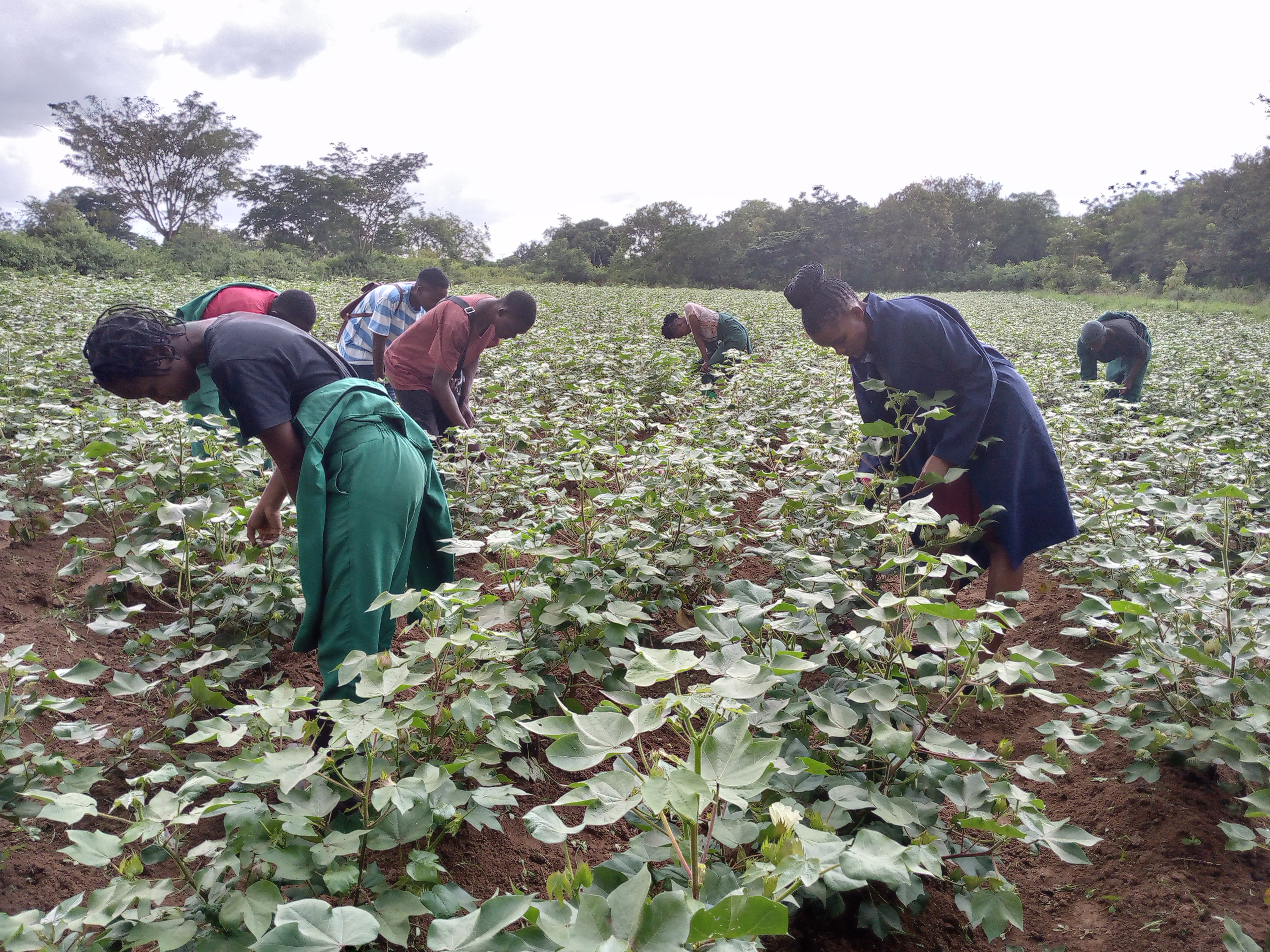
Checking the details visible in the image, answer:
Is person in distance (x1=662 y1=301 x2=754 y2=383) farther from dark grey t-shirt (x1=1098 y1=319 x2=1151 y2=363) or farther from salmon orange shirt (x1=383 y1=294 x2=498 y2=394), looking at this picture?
dark grey t-shirt (x1=1098 y1=319 x2=1151 y2=363)

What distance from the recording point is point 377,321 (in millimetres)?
4652

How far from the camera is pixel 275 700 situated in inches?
52.5

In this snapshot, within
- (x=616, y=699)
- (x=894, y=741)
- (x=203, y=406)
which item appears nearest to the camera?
(x=616, y=699)

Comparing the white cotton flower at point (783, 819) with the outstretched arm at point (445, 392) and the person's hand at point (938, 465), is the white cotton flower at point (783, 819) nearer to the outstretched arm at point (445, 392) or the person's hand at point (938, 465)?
the person's hand at point (938, 465)

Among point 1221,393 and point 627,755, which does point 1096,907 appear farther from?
point 1221,393

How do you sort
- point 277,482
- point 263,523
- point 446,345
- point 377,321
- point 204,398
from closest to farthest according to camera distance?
1. point 277,482
2. point 263,523
3. point 204,398
4. point 446,345
5. point 377,321

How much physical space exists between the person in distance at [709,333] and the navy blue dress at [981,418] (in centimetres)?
377

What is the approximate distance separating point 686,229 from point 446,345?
141 ft

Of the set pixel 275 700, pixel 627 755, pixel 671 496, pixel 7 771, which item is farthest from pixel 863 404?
pixel 7 771

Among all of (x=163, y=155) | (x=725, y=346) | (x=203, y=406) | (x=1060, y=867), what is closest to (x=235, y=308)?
(x=203, y=406)

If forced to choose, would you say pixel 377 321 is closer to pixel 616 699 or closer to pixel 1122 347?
pixel 616 699

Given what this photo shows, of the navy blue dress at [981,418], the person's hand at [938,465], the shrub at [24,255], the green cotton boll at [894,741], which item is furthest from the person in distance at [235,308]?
the shrub at [24,255]

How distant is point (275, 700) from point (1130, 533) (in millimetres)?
2824

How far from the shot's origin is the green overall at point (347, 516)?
189cm
